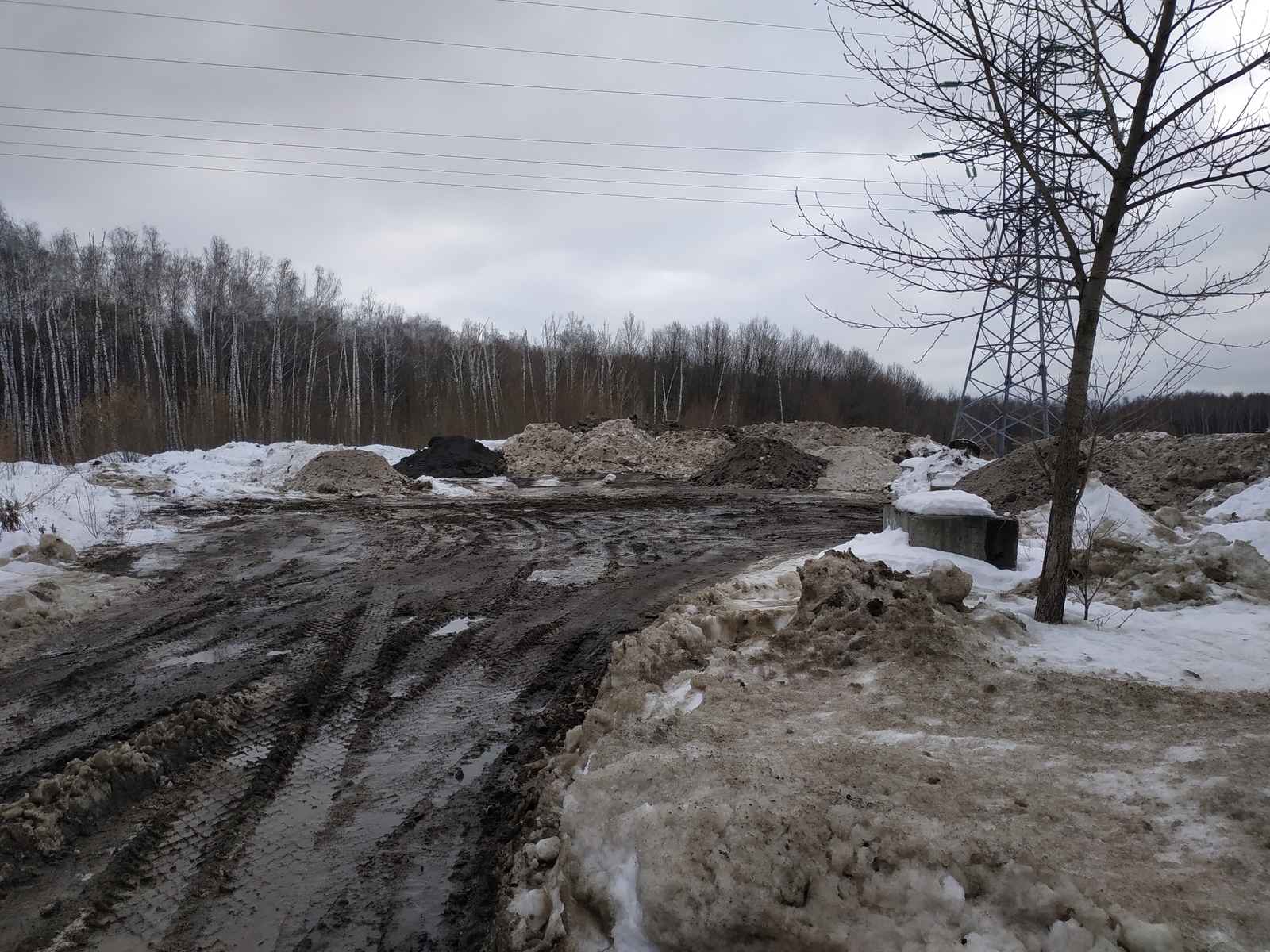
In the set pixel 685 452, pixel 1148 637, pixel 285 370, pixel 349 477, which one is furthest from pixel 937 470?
pixel 285 370

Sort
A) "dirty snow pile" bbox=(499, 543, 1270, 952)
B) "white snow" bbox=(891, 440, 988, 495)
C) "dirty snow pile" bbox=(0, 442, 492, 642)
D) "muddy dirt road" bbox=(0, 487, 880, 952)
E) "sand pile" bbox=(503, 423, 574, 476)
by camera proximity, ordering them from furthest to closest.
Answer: "sand pile" bbox=(503, 423, 574, 476)
"white snow" bbox=(891, 440, 988, 495)
"dirty snow pile" bbox=(0, 442, 492, 642)
"muddy dirt road" bbox=(0, 487, 880, 952)
"dirty snow pile" bbox=(499, 543, 1270, 952)

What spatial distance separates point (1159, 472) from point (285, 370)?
154 feet

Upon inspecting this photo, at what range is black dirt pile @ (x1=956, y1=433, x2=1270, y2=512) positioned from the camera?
13.3 metres

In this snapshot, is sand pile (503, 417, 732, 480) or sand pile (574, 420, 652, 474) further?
sand pile (574, 420, 652, 474)

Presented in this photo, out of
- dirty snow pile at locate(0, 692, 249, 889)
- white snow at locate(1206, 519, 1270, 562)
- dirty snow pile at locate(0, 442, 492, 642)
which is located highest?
white snow at locate(1206, 519, 1270, 562)

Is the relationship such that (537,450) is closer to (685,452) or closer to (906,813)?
(685,452)

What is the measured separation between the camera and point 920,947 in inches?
93.2

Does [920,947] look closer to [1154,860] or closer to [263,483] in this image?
[1154,860]

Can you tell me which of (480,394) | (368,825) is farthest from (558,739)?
(480,394)

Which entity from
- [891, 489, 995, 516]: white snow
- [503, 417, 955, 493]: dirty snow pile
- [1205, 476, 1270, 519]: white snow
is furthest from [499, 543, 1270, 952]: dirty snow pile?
[503, 417, 955, 493]: dirty snow pile

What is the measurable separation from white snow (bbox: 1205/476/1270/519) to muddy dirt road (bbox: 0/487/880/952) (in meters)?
6.96

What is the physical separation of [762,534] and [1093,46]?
9.87m

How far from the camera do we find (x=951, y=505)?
7793 mm

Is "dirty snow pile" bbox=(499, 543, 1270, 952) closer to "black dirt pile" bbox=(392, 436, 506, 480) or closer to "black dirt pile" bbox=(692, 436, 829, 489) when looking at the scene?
"black dirt pile" bbox=(692, 436, 829, 489)
